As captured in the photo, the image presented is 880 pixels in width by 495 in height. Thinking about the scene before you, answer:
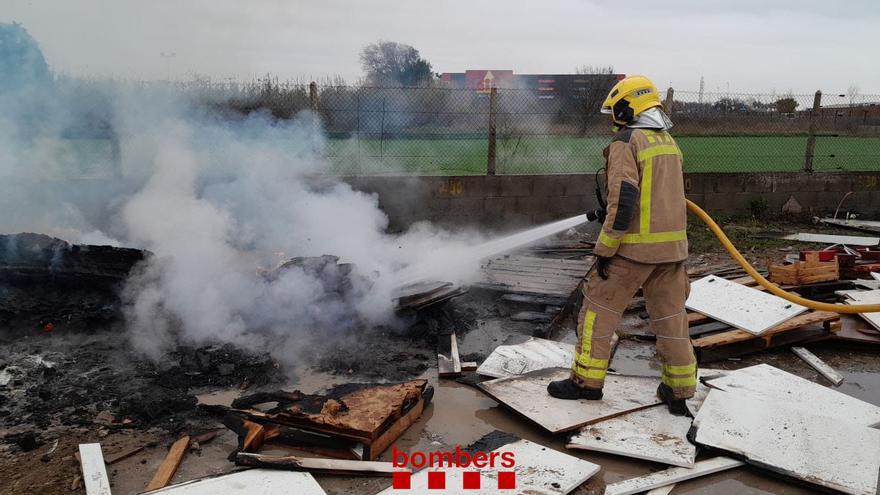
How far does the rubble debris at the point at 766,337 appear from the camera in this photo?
17.2ft

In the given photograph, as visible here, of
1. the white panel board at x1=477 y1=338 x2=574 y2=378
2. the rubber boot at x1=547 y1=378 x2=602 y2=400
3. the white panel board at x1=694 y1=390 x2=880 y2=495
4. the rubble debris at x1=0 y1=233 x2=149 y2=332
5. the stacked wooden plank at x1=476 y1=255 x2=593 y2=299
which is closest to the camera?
the white panel board at x1=694 y1=390 x2=880 y2=495

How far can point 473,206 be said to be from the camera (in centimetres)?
963

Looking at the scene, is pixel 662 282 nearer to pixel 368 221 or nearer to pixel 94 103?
pixel 368 221

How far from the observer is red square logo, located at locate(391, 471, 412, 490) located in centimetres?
322

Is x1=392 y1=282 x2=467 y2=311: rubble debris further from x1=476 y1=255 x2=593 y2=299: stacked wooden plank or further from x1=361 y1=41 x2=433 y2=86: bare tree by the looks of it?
x1=361 y1=41 x2=433 y2=86: bare tree

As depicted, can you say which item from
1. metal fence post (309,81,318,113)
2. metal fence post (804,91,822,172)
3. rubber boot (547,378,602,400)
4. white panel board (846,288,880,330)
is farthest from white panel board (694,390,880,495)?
metal fence post (804,91,822,172)

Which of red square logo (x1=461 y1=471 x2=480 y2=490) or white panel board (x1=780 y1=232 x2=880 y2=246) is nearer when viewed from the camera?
red square logo (x1=461 y1=471 x2=480 y2=490)

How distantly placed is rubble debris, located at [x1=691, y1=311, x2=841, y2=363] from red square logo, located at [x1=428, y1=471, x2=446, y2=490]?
293 centimetres

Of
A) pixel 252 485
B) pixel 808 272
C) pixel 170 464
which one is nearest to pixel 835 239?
pixel 808 272

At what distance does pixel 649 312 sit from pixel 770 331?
79.5 inches

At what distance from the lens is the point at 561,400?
4172 millimetres

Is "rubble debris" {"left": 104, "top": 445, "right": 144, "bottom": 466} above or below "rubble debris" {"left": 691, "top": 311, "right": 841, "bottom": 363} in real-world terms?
below

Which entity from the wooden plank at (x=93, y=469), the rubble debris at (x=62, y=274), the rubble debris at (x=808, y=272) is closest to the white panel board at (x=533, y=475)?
the wooden plank at (x=93, y=469)

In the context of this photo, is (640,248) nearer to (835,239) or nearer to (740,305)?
(740,305)
